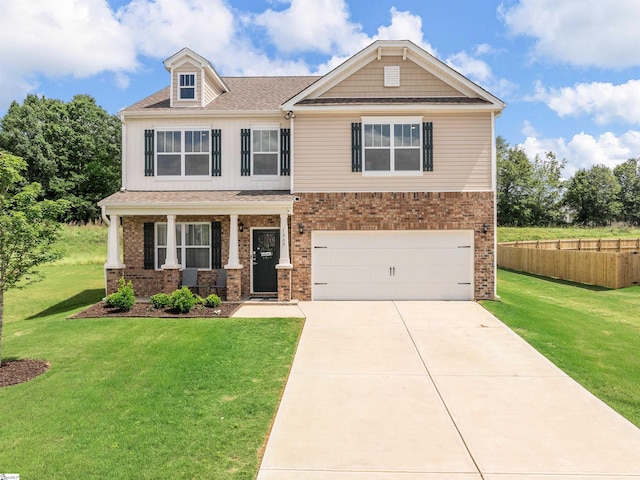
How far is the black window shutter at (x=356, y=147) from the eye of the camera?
13109 mm

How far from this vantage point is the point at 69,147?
45.0m

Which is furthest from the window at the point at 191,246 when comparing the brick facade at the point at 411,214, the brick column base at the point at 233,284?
the brick facade at the point at 411,214

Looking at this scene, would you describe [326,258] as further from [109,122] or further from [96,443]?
[109,122]

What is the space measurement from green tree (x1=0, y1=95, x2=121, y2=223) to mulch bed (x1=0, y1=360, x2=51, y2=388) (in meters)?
37.0

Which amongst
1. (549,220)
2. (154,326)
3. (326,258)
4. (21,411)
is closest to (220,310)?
(154,326)

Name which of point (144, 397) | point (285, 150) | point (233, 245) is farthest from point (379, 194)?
point (144, 397)

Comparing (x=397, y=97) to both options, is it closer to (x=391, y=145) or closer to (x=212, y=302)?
(x=391, y=145)

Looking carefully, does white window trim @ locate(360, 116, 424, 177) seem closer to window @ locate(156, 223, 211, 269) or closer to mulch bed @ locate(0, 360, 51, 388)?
window @ locate(156, 223, 211, 269)

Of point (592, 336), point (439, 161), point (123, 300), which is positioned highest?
point (439, 161)

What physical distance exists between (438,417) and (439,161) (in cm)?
914

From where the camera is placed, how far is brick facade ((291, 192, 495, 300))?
13.1 m

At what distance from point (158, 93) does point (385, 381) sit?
43.3ft

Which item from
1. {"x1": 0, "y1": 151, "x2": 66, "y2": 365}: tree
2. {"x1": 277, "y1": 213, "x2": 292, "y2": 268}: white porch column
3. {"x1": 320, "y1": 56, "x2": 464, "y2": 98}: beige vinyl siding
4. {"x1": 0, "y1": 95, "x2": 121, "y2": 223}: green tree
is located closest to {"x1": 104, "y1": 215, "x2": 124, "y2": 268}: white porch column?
{"x1": 0, "y1": 151, "x2": 66, "y2": 365}: tree

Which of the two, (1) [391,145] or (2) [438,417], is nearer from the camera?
(2) [438,417]
